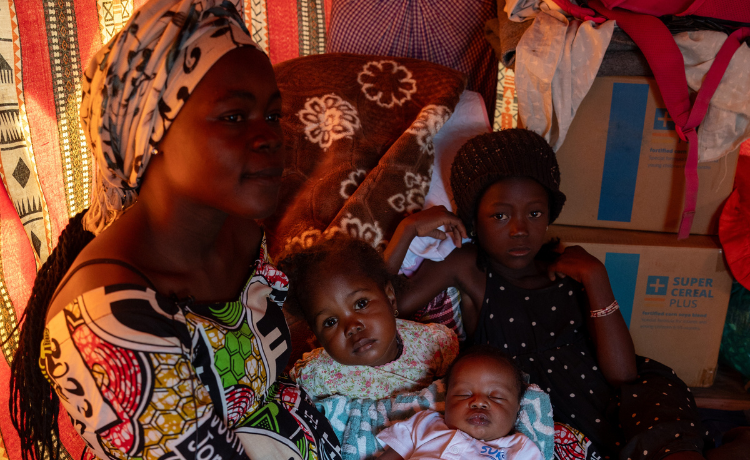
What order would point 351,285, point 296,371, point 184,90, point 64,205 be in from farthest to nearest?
1. point 64,205
2. point 296,371
3. point 351,285
4. point 184,90

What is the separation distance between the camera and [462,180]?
169cm

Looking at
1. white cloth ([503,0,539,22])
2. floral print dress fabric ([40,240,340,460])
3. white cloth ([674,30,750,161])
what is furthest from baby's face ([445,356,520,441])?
white cloth ([503,0,539,22])

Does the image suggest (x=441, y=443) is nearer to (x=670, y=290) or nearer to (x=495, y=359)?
(x=495, y=359)

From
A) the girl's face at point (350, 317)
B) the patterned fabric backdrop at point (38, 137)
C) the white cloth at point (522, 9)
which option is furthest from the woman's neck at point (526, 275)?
the patterned fabric backdrop at point (38, 137)

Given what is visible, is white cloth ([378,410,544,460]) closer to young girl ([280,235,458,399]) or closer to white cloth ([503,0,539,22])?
young girl ([280,235,458,399])

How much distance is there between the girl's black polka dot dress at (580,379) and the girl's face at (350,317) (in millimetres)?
465

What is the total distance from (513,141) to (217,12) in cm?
95

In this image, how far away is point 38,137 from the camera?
1.81 m

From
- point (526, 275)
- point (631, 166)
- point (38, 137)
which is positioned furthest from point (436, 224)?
point (38, 137)

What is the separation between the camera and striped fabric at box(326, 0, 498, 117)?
215 centimetres

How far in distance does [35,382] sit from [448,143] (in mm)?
1432

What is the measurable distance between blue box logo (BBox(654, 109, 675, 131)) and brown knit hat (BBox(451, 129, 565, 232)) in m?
0.37

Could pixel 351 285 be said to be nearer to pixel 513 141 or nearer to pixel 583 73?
pixel 513 141

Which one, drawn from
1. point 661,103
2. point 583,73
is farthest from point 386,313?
point 661,103
